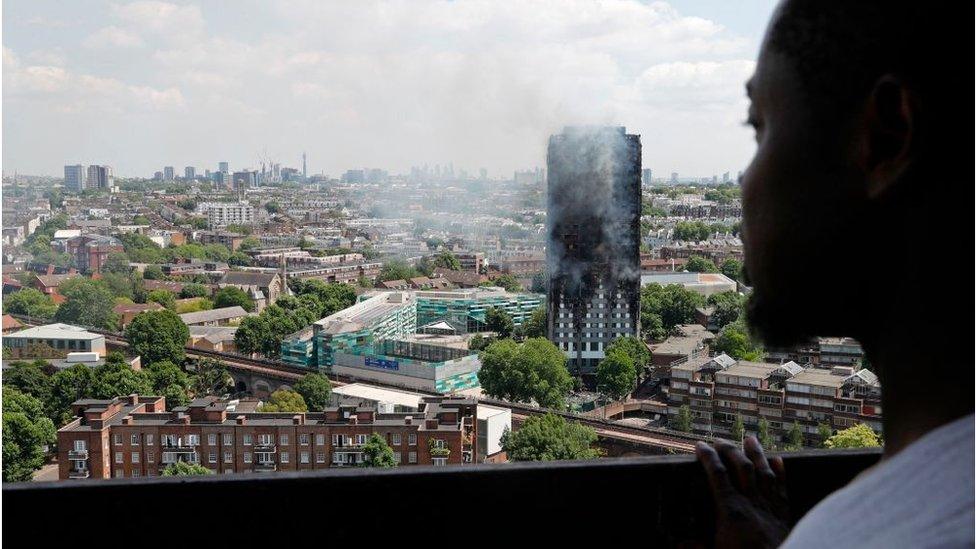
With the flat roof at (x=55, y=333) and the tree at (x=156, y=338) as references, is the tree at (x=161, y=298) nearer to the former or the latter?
the flat roof at (x=55, y=333)

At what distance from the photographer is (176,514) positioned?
1.50 ft

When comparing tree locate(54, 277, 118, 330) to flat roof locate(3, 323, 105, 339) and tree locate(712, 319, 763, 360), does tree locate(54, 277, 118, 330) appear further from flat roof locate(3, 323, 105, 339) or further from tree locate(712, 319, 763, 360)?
tree locate(712, 319, 763, 360)

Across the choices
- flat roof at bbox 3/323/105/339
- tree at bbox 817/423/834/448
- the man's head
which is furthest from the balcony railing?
flat roof at bbox 3/323/105/339

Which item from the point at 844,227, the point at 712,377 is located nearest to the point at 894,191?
the point at 844,227

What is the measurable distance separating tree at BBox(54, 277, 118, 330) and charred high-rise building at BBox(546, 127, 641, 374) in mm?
5255

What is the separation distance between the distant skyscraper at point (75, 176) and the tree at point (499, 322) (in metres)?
14.4

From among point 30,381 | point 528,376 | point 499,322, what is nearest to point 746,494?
point 528,376

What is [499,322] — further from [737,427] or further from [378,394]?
[737,427]

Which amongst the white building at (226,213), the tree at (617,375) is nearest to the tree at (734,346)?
the tree at (617,375)

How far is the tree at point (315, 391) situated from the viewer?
6.67m

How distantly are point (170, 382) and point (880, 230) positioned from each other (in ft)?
25.4

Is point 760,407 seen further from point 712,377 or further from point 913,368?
point 913,368

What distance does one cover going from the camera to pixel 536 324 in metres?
8.82

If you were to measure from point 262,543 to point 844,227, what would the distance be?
0.36 metres
